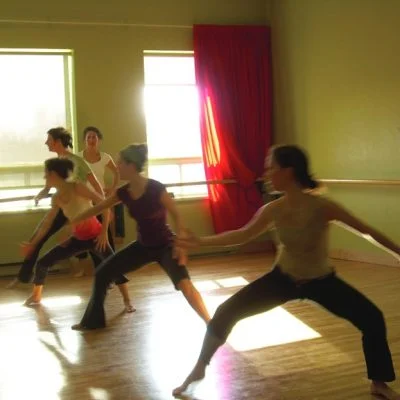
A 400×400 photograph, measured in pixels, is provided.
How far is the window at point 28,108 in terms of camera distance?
616cm

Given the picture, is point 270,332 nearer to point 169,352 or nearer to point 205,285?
point 169,352

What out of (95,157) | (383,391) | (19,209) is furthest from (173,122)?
(383,391)

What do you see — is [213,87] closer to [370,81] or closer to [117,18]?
[117,18]

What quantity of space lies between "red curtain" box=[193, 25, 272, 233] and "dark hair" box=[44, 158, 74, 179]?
2.79 metres

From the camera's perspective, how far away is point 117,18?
6461 millimetres

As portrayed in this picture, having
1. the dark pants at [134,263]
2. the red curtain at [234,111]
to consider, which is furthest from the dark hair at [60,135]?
the red curtain at [234,111]

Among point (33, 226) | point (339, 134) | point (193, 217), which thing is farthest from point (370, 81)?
point (33, 226)

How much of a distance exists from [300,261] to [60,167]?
217 centimetres

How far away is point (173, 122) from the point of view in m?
6.90

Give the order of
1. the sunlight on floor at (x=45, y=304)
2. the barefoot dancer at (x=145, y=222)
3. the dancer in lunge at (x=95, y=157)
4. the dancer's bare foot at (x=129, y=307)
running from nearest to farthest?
the barefoot dancer at (x=145, y=222)
the dancer's bare foot at (x=129, y=307)
the sunlight on floor at (x=45, y=304)
the dancer in lunge at (x=95, y=157)

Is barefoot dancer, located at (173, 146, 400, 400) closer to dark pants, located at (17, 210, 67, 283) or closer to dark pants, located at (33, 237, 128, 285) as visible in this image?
dark pants, located at (33, 237, 128, 285)

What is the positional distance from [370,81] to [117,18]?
265 cm

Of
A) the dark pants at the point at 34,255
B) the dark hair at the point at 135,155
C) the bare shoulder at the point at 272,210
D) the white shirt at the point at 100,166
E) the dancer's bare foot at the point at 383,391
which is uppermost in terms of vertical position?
the dark hair at the point at 135,155

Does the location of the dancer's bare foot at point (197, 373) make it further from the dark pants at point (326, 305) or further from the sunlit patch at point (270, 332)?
the sunlit patch at point (270, 332)
